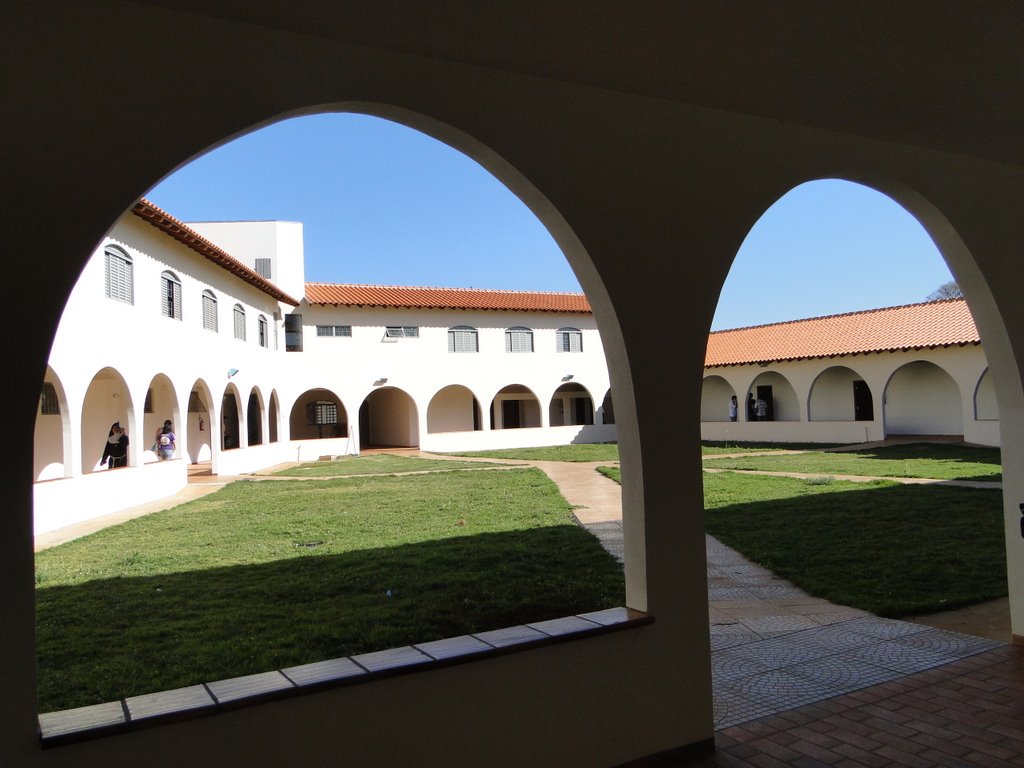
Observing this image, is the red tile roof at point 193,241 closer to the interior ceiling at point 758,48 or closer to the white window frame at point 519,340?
the white window frame at point 519,340

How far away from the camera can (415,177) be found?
26453 mm

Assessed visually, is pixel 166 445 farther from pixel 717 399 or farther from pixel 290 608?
pixel 717 399

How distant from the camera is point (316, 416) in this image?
33.3 metres

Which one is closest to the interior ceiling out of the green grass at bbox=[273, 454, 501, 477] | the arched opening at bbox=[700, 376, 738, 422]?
the green grass at bbox=[273, 454, 501, 477]

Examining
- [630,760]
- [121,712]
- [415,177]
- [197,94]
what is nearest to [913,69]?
[197,94]

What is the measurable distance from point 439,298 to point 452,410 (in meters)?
5.42

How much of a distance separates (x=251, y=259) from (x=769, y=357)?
66.4 ft

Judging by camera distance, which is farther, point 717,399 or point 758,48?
point 717,399

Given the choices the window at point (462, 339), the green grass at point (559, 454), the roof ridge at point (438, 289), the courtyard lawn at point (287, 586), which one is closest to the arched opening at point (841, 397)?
the green grass at point (559, 454)

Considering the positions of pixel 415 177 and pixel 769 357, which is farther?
pixel 769 357

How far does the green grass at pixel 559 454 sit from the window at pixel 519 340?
→ 459cm

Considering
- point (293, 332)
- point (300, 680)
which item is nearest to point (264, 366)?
point (293, 332)

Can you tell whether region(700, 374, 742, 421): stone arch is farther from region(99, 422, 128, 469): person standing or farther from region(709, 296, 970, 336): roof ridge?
region(99, 422, 128, 469): person standing

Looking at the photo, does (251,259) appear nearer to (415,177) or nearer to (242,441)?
(415,177)
